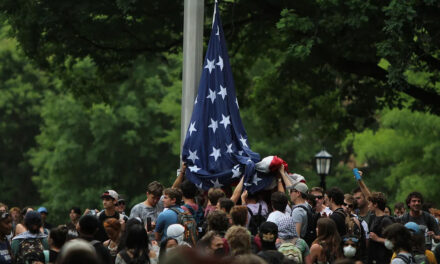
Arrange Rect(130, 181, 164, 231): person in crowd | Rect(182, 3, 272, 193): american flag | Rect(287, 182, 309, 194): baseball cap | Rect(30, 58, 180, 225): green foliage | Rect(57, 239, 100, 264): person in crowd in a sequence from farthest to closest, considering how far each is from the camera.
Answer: Rect(30, 58, 180, 225): green foliage, Rect(182, 3, 272, 193): american flag, Rect(287, 182, 309, 194): baseball cap, Rect(130, 181, 164, 231): person in crowd, Rect(57, 239, 100, 264): person in crowd

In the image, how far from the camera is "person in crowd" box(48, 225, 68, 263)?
8.93 meters

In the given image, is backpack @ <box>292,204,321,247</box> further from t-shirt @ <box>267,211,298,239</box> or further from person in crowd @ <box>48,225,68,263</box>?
person in crowd @ <box>48,225,68,263</box>

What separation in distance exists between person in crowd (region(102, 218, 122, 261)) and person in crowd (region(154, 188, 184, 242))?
2.81 ft

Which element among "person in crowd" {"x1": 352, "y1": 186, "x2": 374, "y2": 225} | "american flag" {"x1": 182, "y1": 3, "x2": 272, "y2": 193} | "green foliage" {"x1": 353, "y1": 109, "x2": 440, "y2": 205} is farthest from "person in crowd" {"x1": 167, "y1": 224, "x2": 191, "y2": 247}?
"green foliage" {"x1": 353, "y1": 109, "x2": 440, "y2": 205}

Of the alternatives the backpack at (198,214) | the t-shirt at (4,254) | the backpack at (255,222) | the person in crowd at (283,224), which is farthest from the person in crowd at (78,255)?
the backpack at (255,222)

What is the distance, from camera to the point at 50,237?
8.95m

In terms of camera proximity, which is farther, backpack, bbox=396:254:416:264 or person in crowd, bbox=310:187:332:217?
person in crowd, bbox=310:187:332:217

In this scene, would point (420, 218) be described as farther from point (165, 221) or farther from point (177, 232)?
point (177, 232)

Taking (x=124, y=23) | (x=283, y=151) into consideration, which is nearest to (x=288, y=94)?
(x=124, y=23)

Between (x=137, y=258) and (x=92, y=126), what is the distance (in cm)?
3466

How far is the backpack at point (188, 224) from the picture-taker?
10.6m

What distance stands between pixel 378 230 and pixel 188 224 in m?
3.07

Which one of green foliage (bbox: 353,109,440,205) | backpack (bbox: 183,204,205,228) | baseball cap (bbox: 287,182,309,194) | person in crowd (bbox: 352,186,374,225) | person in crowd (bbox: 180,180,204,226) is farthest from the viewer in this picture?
green foliage (bbox: 353,109,440,205)

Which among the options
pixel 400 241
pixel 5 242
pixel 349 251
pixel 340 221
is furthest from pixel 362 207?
pixel 5 242
